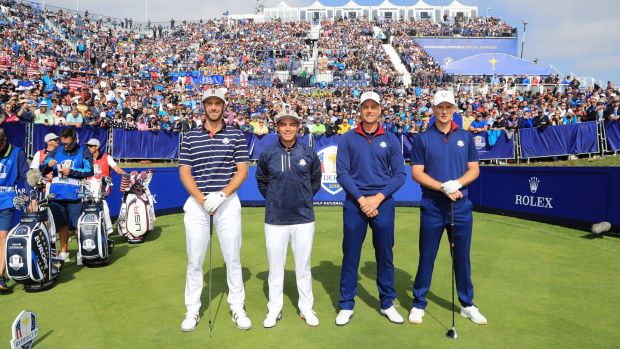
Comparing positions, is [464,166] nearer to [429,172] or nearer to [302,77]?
[429,172]

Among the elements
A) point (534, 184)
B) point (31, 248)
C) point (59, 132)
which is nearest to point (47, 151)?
point (31, 248)

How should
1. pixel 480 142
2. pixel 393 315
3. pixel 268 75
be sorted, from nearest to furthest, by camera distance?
pixel 393 315 → pixel 480 142 → pixel 268 75

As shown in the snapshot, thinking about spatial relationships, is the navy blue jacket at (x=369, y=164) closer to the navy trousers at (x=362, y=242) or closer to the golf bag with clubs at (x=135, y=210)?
the navy trousers at (x=362, y=242)

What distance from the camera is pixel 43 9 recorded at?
148 feet

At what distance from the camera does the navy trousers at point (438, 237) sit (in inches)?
211

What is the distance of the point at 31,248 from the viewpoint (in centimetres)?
631

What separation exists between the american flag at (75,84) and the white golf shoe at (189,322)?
25705mm

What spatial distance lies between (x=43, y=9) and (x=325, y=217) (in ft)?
149

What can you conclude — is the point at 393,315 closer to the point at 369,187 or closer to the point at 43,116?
the point at 369,187

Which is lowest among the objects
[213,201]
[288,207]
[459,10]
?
[288,207]

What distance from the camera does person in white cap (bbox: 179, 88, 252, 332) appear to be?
5.19m

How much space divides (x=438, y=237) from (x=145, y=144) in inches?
711

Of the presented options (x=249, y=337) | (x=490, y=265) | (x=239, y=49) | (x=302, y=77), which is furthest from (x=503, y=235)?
(x=239, y=49)

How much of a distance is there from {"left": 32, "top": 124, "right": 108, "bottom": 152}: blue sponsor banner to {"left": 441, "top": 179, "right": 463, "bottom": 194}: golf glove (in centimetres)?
1480
